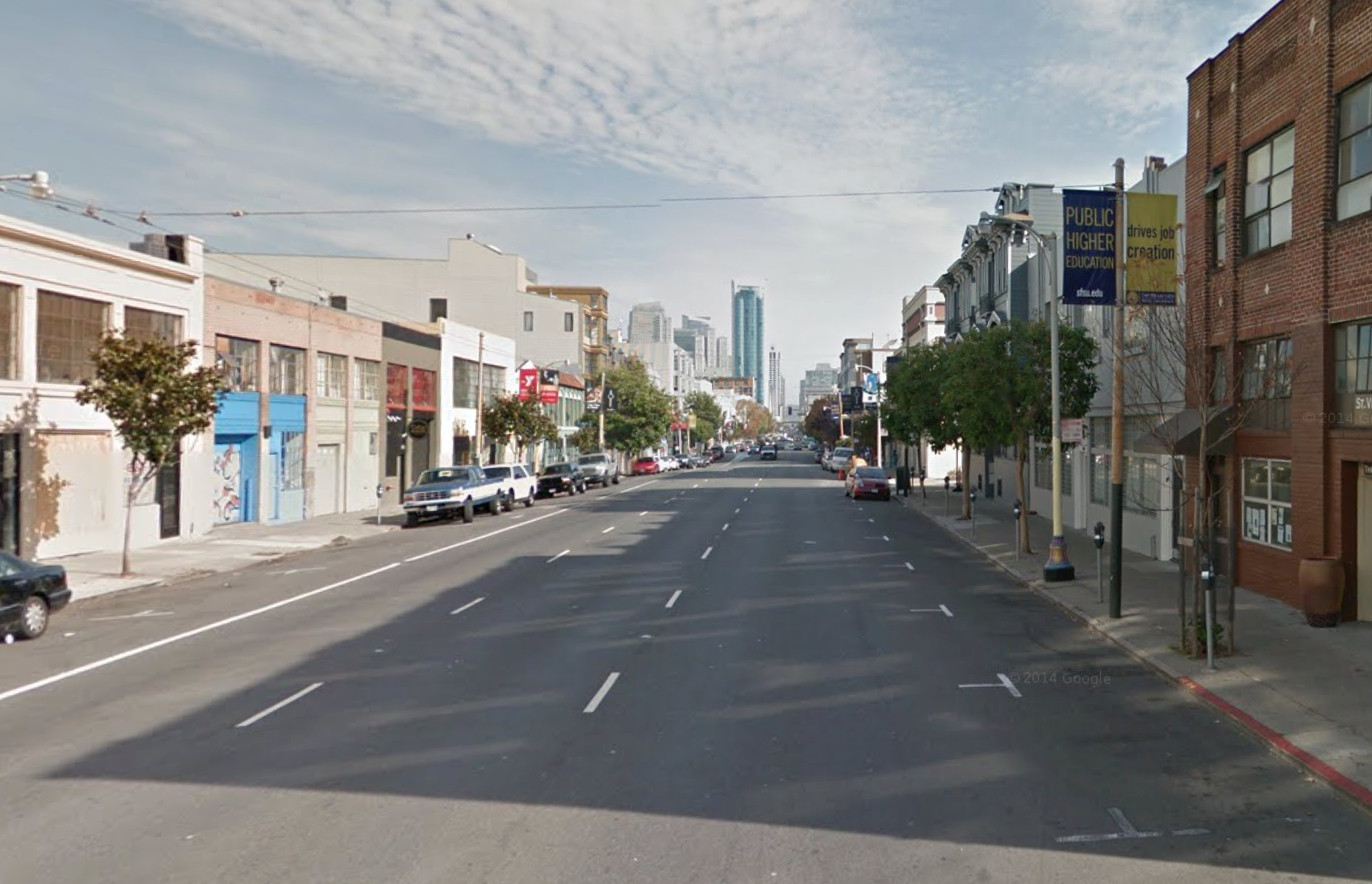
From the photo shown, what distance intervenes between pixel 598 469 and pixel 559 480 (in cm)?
855

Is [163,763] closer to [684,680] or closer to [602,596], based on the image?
[684,680]

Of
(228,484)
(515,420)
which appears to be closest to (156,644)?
(228,484)

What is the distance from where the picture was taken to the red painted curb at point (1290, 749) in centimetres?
840

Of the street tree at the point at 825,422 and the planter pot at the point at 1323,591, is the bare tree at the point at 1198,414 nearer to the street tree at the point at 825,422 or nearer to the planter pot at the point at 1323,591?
the planter pot at the point at 1323,591

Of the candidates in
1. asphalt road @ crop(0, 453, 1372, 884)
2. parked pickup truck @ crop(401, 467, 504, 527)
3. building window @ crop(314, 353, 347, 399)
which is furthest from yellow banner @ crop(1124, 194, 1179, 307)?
building window @ crop(314, 353, 347, 399)

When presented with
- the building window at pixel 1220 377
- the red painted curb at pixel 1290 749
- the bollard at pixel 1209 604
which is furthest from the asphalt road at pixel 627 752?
the building window at pixel 1220 377

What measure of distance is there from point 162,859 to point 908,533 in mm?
27445

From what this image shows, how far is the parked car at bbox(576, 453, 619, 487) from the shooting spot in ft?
200

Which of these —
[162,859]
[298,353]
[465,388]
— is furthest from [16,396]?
[465,388]

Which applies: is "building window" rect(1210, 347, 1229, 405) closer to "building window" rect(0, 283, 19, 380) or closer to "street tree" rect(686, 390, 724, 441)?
"building window" rect(0, 283, 19, 380)

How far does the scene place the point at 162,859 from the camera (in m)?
7.09

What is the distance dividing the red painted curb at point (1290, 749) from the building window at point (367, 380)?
36.0 m

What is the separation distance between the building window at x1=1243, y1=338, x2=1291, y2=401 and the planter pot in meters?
3.12

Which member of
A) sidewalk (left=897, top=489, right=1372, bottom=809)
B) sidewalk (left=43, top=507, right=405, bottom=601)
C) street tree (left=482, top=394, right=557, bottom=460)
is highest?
street tree (left=482, top=394, right=557, bottom=460)
